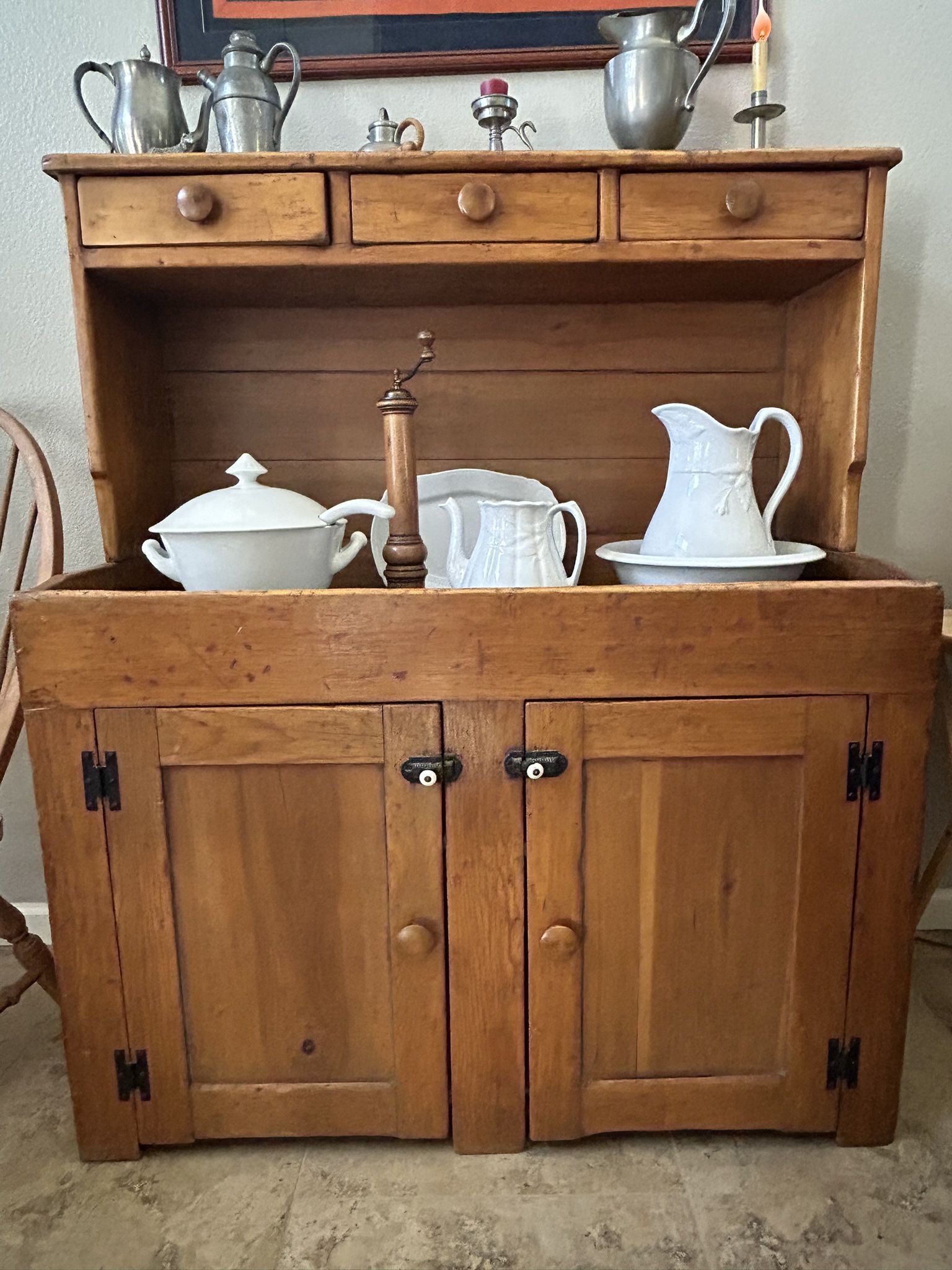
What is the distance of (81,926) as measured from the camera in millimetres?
1006

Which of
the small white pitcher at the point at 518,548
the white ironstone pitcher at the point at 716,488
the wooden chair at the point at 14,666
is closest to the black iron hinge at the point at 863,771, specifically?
the white ironstone pitcher at the point at 716,488

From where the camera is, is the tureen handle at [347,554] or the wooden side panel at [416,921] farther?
the tureen handle at [347,554]

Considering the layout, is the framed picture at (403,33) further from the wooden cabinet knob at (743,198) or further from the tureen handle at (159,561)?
the tureen handle at (159,561)

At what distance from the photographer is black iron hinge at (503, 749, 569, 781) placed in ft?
3.17

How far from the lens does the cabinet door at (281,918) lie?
38.1 inches

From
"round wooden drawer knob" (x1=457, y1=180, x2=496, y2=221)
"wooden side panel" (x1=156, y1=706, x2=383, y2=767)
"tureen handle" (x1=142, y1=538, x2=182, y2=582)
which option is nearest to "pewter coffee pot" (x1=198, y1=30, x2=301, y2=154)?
"round wooden drawer knob" (x1=457, y1=180, x2=496, y2=221)

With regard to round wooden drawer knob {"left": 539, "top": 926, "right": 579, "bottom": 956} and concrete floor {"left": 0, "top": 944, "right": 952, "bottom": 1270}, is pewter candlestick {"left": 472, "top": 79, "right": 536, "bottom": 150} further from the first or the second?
concrete floor {"left": 0, "top": 944, "right": 952, "bottom": 1270}

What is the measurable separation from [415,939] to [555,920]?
0.56 feet

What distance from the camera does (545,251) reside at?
1053 mm

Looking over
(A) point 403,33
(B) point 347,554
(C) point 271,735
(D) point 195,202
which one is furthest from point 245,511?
(A) point 403,33

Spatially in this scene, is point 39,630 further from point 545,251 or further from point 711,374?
point 711,374

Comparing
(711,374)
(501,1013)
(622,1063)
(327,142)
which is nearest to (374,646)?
(501,1013)

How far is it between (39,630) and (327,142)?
898 millimetres

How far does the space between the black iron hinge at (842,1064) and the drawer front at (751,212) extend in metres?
1.02
